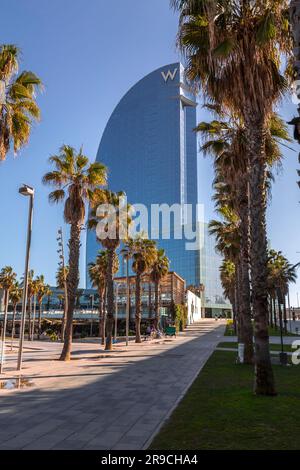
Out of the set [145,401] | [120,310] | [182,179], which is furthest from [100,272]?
[182,179]

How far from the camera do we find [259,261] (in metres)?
11.5

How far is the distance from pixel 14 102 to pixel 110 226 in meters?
15.0

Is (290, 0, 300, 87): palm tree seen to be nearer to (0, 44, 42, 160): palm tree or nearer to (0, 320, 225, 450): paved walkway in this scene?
(0, 320, 225, 450): paved walkway

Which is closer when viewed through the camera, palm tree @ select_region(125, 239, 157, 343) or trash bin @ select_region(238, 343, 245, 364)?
trash bin @ select_region(238, 343, 245, 364)

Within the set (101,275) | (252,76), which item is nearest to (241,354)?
(252,76)

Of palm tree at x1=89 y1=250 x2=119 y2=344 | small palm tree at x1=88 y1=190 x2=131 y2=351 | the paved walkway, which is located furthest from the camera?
palm tree at x1=89 y1=250 x2=119 y2=344

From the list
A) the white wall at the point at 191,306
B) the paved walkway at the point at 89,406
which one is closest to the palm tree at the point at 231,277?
the white wall at the point at 191,306

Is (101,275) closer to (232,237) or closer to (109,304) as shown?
(109,304)

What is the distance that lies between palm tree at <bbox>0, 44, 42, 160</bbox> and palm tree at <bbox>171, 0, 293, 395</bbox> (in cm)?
681

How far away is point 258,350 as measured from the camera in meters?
11.3

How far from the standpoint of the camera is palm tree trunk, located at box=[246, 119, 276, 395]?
36.3 ft

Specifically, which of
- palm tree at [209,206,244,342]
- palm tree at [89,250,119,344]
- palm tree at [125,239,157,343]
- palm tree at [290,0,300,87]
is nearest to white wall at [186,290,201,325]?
palm tree at [89,250,119,344]

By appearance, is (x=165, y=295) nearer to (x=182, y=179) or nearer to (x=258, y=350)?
(x=258, y=350)
